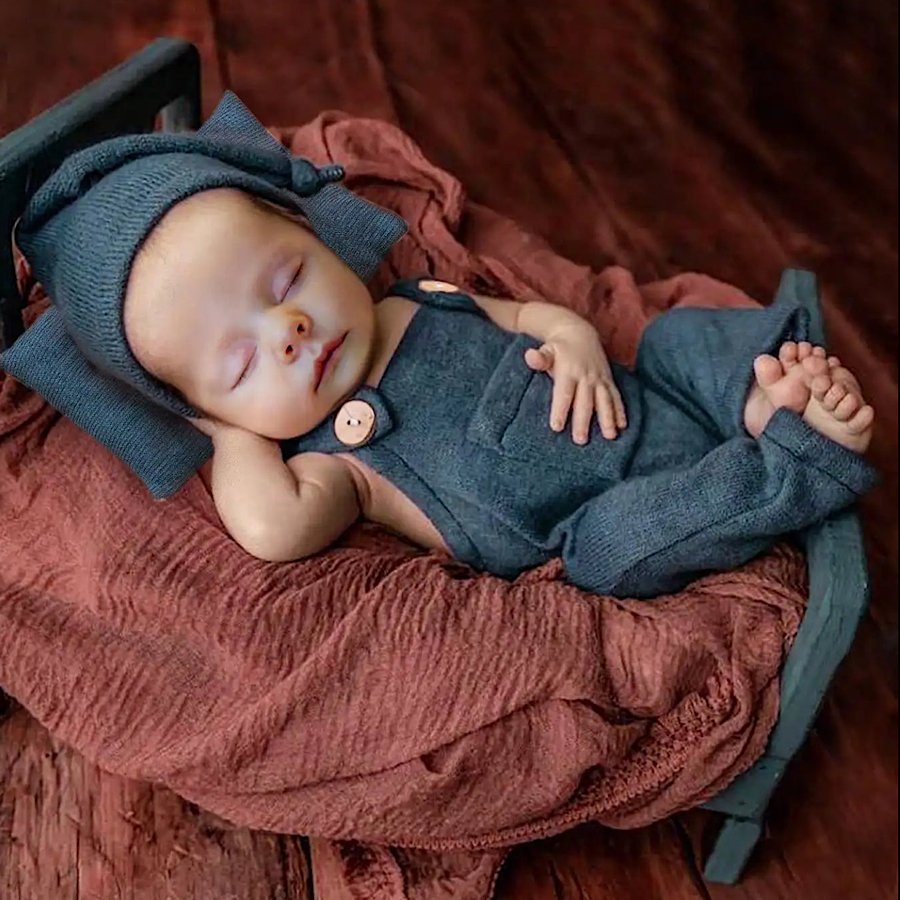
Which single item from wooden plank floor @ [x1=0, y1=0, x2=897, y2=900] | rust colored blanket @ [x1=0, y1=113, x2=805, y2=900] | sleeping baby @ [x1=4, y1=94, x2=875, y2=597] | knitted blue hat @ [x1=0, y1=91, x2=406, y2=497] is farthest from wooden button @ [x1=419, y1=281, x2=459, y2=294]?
wooden plank floor @ [x1=0, y1=0, x2=897, y2=900]

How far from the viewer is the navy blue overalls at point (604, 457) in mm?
900

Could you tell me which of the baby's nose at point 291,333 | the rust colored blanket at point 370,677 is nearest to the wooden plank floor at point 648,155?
the rust colored blanket at point 370,677

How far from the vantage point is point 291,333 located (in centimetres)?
90

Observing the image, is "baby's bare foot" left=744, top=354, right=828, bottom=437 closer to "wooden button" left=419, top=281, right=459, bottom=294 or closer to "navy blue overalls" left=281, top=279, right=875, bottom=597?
"navy blue overalls" left=281, top=279, right=875, bottom=597

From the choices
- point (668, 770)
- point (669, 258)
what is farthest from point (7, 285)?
point (669, 258)

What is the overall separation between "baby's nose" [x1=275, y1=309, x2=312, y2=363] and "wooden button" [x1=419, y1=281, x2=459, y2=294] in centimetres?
17

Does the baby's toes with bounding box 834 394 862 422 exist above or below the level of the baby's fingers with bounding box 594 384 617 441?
above

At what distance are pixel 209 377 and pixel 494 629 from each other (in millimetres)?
265

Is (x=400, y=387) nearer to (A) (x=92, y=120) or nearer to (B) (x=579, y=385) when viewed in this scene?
(B) (x=579, y=385)

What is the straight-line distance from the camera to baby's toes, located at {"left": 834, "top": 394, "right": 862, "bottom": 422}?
2.93 feet

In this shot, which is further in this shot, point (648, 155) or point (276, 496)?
point (648, 155)

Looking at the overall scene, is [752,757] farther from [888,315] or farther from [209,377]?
[888,315]

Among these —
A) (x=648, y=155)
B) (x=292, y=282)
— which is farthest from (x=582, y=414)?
(x=648, y=155)

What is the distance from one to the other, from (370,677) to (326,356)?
236 millimetres
